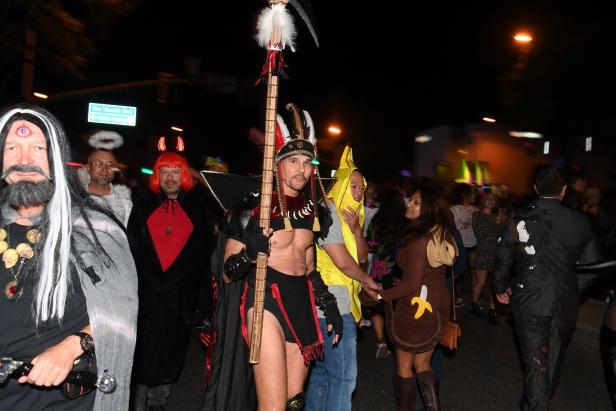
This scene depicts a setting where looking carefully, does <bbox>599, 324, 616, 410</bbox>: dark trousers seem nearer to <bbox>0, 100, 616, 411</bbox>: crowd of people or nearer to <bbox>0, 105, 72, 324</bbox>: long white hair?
<bbox>0, 100, 616, 411</bbox>: crowd of people

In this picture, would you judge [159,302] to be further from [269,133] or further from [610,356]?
[610,356]

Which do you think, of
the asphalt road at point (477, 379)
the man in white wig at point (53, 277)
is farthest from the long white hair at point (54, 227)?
the asphalt road at point (477, 379)

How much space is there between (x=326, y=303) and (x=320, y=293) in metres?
0.08

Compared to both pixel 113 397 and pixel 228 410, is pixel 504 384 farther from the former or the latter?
pixel 113 397

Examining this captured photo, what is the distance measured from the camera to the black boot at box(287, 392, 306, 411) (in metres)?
3.96

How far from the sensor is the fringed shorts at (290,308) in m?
3.93

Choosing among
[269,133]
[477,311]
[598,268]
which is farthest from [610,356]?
[477,311]

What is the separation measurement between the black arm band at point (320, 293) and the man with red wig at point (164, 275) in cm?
144

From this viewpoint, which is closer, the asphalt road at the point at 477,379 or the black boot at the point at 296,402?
the black boot at the point at 296,402

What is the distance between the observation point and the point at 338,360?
452 centimetres

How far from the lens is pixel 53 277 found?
2.47 meters

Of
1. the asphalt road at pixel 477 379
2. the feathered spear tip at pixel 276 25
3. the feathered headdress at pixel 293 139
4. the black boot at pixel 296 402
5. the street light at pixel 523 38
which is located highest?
the street light at pixel 523 38

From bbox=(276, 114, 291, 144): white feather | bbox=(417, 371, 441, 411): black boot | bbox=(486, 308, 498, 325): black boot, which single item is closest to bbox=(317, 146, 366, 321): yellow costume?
bbox=(417, 371, 441, 411): black boot

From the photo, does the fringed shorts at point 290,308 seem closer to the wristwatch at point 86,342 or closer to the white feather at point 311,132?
the white feather at point 311,132
